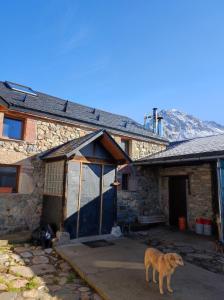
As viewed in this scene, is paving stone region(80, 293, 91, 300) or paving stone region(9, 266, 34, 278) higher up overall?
paving stone region(9, 266, 34, 278)

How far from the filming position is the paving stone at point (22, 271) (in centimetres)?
486

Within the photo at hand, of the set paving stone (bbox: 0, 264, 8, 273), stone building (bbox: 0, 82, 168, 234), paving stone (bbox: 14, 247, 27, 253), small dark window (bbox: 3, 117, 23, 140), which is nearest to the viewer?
paving stone (bbox: 0, 264, 8, 273)

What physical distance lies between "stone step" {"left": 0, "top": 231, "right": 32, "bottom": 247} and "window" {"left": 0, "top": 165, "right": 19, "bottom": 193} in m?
1.56

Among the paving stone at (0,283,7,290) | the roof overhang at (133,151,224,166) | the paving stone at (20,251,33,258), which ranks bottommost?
the paving stone at (0,283,7,290)

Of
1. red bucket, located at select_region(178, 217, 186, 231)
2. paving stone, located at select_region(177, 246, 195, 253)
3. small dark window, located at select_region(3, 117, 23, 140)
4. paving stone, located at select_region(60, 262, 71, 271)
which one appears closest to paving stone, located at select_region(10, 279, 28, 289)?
paving stone, located at select_region(60, 262, 71, 271)

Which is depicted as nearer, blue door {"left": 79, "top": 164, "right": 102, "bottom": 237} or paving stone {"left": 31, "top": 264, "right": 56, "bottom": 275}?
paving stone {"left": 31, "top": 264, "right": 56, "bottom": 275}

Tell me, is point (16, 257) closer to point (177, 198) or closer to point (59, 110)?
point (59, 110)

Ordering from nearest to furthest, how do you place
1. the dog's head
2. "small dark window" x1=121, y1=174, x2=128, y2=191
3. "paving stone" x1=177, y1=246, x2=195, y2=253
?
the dog's head, "paving stone" x1=177, y1=246, x2=195, y2=253, "small dark window" x1=121, y1=174, x2=128, y2=191

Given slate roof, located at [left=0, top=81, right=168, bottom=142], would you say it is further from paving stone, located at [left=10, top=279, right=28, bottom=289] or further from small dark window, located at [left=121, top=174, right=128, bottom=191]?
paving stone, located at [left=10, top=279, right=28, bottom=289]

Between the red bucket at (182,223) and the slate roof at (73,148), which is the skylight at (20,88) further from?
the red bucket at (182,223)

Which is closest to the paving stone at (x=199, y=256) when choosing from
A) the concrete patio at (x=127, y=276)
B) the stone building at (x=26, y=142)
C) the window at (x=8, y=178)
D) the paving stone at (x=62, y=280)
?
the concrete patio at (x=127, y=276)

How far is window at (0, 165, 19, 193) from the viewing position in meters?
8.09

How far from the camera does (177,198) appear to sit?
11.5 meters

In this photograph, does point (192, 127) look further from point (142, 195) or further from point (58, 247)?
point (58, 247)
